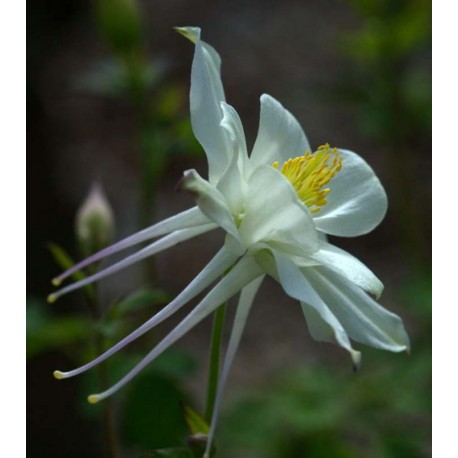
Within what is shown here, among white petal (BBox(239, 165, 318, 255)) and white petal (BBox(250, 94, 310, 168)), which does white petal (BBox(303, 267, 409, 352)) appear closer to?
white petal (BBox(239, 165, 318, 255))

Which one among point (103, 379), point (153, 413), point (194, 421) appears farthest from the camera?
point (153, 413)

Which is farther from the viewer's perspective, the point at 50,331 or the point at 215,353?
the point at 50,331

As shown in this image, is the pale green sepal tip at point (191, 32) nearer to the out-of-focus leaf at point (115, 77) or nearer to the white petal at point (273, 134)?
the white petal at point (273, 134)

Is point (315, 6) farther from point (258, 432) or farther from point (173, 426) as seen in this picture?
point (173, 426)

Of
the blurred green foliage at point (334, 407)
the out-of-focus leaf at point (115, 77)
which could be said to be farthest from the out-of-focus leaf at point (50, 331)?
the out-of-focus leaf at point (115, 77)

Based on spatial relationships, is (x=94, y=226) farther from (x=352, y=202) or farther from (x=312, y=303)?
(x=312, y=303)

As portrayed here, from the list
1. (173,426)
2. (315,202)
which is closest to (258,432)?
(173,426)

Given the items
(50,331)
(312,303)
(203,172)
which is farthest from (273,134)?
(203,172)

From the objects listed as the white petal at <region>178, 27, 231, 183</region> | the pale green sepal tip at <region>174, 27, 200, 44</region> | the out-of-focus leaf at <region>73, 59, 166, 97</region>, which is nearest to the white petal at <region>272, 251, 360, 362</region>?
the white petal at <region>178, 27, 231, 183</region>
